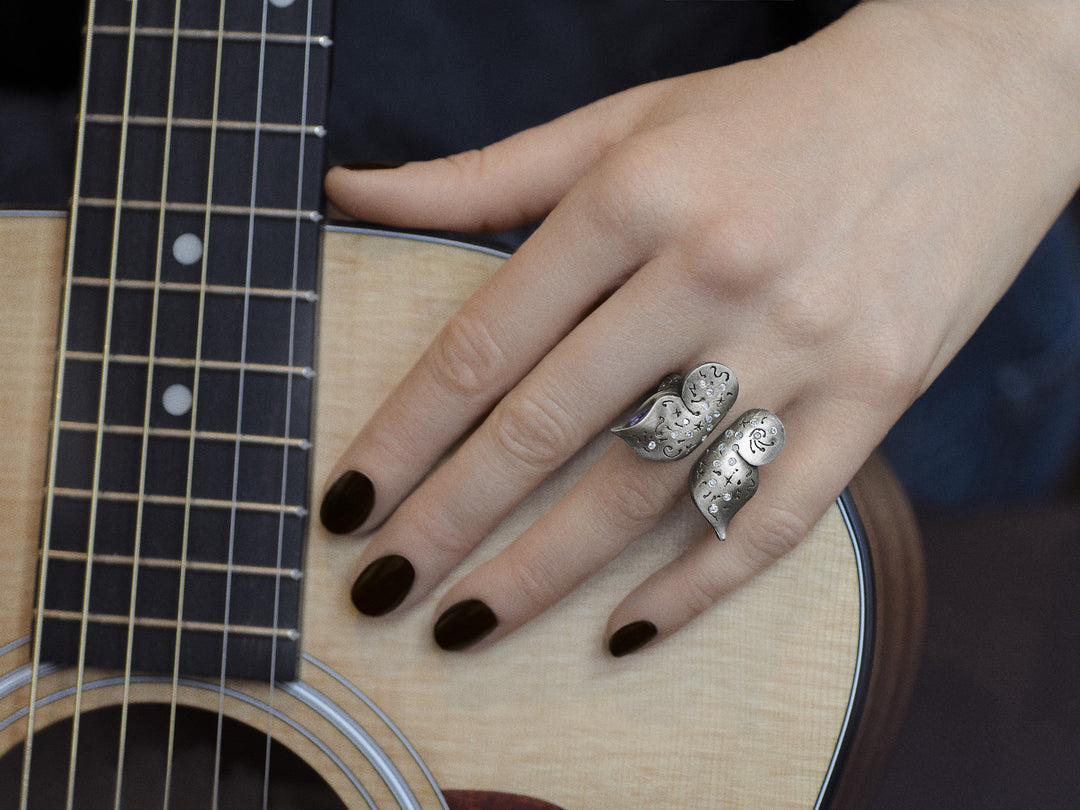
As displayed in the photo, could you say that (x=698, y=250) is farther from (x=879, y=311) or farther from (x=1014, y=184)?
(x=1014, y=184)

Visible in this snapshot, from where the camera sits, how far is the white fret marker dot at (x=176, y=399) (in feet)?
1.78

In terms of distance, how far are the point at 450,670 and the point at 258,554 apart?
16cm

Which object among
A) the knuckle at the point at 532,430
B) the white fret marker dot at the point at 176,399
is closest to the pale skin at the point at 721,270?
the knuckle at the point at 532,430

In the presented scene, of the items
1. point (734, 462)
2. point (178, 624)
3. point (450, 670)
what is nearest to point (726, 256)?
point (734, 462)

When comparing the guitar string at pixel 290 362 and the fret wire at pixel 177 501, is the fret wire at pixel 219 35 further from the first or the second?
the fret wire at pixel 177 501

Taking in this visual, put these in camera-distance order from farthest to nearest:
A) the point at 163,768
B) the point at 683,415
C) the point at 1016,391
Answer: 1. the point at 1016,391
2. the point at 163,768
3. the point at 683,415

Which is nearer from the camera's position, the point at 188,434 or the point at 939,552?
the point at 188,434

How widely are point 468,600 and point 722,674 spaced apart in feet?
0.63

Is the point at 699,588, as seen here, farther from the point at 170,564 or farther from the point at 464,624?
the point at 170,564

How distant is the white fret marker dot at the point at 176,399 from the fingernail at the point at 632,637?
34cm

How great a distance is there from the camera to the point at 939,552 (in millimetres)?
668

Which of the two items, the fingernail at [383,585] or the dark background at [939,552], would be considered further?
the dark background at [939,552]

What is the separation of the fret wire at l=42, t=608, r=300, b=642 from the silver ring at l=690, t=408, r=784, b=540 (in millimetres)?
307

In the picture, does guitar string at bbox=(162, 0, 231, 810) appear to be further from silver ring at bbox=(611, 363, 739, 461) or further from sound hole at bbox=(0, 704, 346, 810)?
silver ring at bbox=(611, 363, 739, 461)
